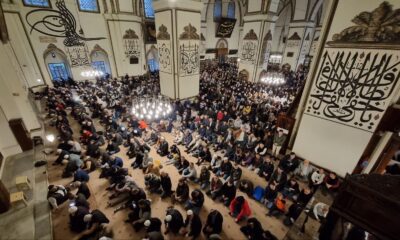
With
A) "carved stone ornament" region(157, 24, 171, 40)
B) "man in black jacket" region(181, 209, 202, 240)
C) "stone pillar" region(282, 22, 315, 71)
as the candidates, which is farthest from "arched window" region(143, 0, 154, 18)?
"man in black jacket" region(181, 209, 202, 240)

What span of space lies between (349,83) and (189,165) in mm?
4493

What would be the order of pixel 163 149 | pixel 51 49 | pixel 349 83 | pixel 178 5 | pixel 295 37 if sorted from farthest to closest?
pixel 295 37 → pixel 51 49 → pixel 178 5 → pixel 163 149 → pixel 349 83

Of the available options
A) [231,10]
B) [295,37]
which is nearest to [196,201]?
[295,37]

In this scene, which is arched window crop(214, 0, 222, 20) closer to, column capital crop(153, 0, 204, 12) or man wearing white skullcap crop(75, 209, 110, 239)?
column capital crop(153, 0, 204, 12)

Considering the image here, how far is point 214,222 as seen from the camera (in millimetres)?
3430

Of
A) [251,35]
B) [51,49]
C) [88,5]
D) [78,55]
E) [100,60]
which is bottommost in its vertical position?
[100,60]

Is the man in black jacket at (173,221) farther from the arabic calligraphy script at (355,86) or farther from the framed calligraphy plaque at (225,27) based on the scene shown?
the framed calligraphy plaque at (225,27)

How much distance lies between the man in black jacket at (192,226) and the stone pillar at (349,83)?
3.83 meters

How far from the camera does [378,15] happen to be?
3.63 metres

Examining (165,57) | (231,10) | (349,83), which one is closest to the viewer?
(349,83)

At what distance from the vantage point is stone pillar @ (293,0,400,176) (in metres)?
3.71

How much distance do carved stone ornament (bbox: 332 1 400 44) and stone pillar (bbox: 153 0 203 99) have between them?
6146 millimetres

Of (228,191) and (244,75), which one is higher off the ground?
(244,75)

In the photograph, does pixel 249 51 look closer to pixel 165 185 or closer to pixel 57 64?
pixel 165 185
